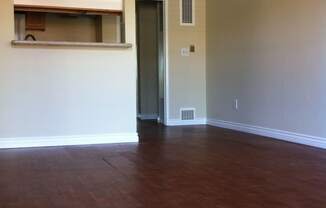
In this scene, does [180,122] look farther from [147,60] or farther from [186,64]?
[147,60]

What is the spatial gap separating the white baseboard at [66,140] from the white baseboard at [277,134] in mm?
1657

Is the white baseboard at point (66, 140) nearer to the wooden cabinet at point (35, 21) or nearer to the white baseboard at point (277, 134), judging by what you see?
the white baseboard at point (277, 134)

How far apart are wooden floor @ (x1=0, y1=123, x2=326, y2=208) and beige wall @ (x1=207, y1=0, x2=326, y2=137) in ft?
1.57

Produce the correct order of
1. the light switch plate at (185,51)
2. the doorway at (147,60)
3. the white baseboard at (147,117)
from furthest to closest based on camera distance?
the white baseboard at (147,117) → the doorway at (147,60) → the light switch plate at (185,51)

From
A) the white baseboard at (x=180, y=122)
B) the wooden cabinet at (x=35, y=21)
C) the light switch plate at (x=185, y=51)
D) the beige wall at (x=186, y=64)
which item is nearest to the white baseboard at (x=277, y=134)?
the white baseboard at (x=180, y=122)

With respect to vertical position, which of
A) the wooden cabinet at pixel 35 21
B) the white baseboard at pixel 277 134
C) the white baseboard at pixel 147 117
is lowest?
the white baseboard at pixel 147 117

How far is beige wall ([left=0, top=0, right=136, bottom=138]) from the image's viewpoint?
179 inches

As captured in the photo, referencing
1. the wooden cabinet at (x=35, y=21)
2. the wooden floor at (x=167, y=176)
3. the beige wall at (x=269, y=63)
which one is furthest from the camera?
the wooden cabinet at (x=35, y=21)

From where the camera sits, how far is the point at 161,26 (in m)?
6.84

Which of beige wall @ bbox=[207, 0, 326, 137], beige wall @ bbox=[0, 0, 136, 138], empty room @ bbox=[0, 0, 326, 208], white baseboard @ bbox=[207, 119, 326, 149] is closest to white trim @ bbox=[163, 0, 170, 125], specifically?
empty room @ bbox=[0, 0, 326, 208]

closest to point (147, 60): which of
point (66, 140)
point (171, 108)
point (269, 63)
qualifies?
point (171, 108)

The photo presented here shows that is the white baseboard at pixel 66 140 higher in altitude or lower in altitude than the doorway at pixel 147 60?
lower

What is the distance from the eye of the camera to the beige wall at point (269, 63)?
4.49m

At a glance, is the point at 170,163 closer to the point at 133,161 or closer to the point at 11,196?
the point at 133,161
